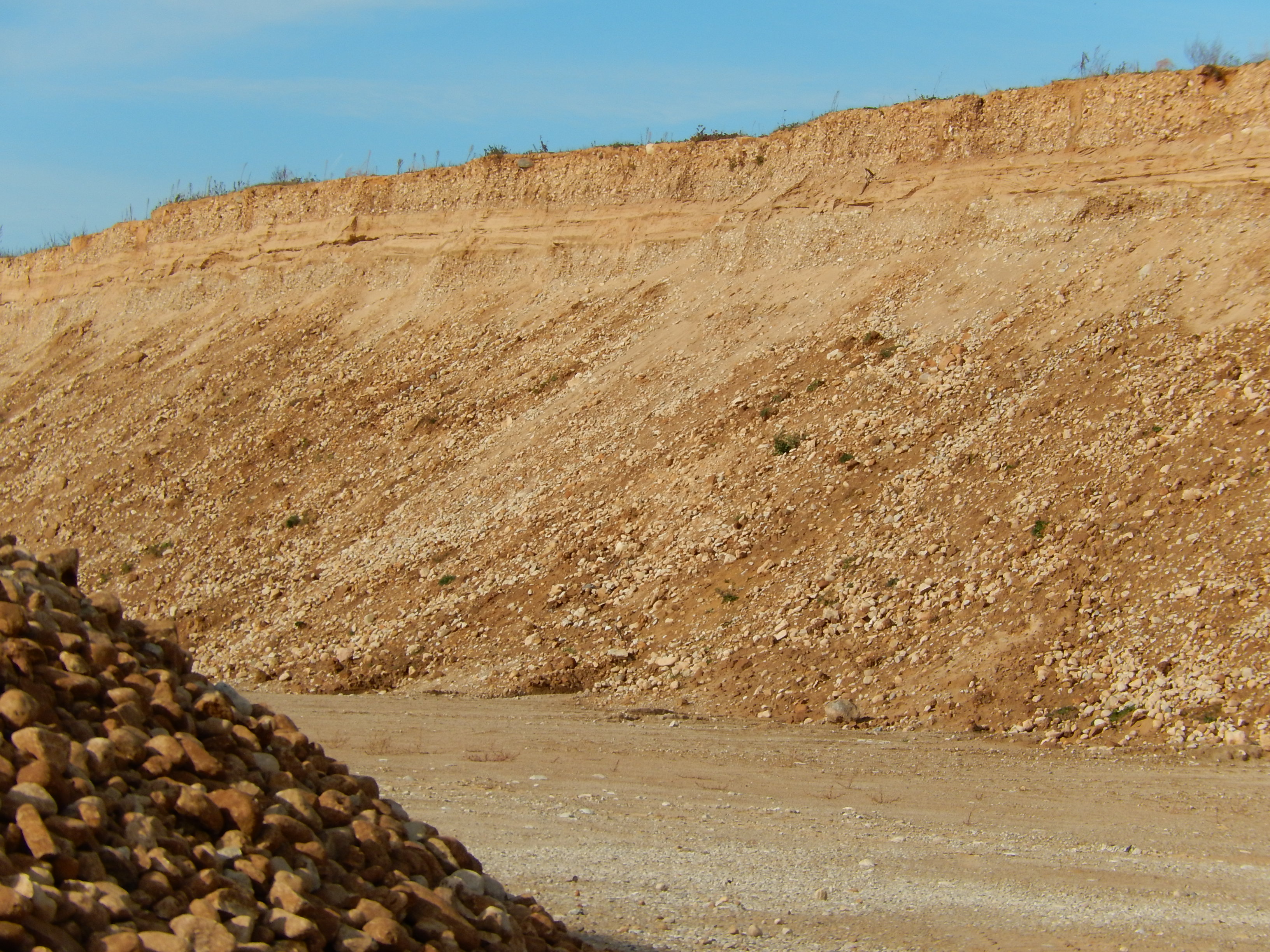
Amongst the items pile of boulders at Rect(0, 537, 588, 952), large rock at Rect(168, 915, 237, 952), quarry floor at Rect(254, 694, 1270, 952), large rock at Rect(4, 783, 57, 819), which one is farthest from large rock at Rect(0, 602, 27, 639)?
quarry floor at Rect(254, 694, 1270, 952)

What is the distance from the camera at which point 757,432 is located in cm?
1519

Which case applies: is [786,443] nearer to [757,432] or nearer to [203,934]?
[757,432]

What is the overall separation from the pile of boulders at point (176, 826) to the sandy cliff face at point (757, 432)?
7.45 m

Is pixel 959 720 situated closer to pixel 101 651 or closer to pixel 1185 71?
pixel 101 651

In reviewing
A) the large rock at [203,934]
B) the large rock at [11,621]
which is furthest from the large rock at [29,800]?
the large rock at [11,621]

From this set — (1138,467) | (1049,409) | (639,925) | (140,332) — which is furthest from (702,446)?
(140,332)

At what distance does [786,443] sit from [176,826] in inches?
459

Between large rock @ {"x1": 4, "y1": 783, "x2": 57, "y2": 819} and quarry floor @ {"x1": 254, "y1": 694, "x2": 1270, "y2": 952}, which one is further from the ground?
large rock @ {"x1": 4, "y1": 783, "x2": 57, "y2": 819}

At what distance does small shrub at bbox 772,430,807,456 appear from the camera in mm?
14562

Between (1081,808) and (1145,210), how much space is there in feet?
34.7

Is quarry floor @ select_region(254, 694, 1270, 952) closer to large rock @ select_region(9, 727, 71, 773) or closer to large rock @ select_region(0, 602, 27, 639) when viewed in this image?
large rock @ select_region(9, 727, 71, 773)

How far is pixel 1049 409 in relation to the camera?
13.3 meters

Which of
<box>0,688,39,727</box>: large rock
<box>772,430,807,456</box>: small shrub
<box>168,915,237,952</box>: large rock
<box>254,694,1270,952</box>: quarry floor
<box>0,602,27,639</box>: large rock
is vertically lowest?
<box>254,694,1270,952</box>: quarry floor

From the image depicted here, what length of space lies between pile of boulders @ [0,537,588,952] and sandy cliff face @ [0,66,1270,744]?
293 inches
